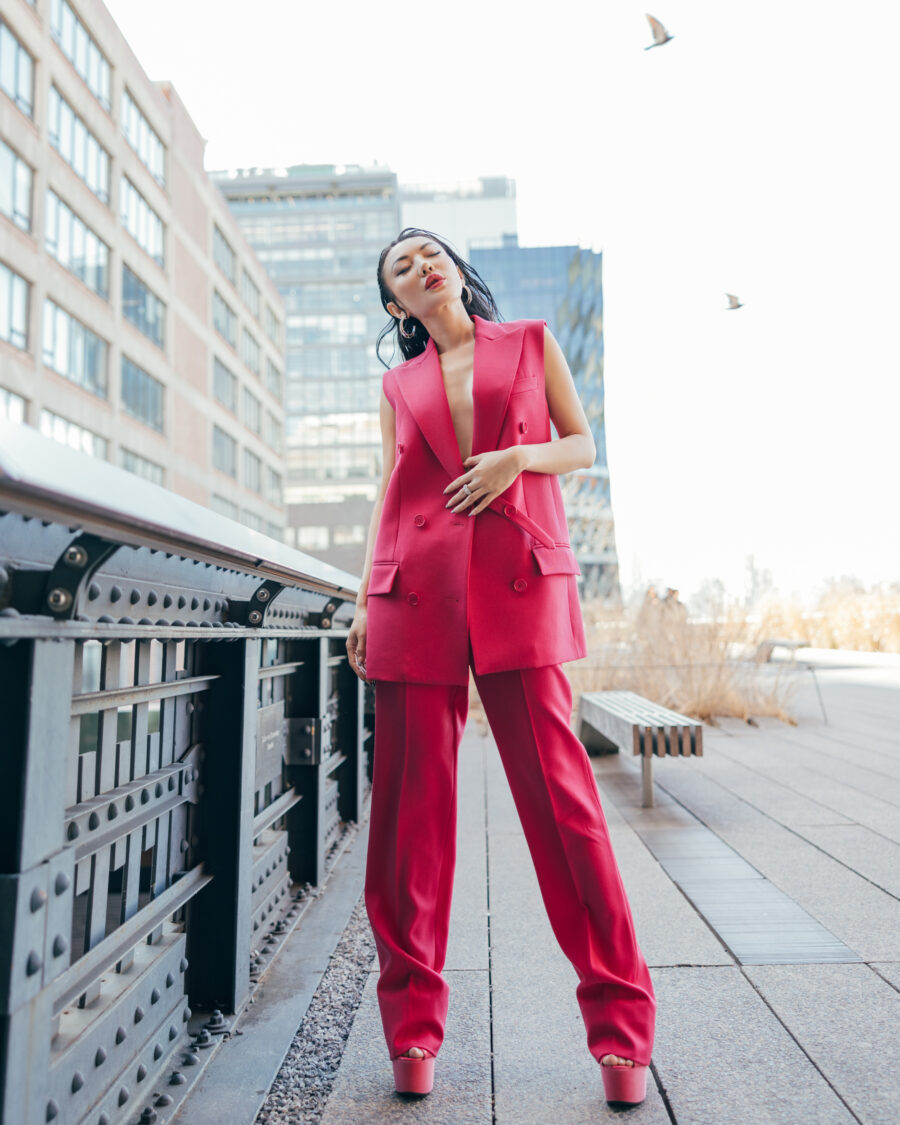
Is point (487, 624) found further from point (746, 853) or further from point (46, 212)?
point (46, 212)

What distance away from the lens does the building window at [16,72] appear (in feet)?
68.7

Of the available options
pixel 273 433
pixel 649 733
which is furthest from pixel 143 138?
pixel 649 733

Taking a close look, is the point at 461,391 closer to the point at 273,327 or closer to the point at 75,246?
the point at 75,246

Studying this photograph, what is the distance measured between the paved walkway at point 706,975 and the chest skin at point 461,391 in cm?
117

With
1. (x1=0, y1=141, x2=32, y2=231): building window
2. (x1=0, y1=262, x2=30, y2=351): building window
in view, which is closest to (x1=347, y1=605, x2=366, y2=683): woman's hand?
(x1=0, y1=262, x2=30, y2=351): building window

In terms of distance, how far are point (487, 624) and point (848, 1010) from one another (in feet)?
3.77

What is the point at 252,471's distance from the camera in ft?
144

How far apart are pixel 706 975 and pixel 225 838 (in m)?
1.17

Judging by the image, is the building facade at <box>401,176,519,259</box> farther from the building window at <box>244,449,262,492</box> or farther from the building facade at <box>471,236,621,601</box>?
the building window at <box>244,449,262,492</box>

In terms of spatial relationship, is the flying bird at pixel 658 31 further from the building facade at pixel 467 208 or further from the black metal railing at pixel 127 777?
the building facade at pixel 467 208

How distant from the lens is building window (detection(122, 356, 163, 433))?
92.8ft

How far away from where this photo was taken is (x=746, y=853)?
3195 mm

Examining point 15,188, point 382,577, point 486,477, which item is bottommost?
point 382,577

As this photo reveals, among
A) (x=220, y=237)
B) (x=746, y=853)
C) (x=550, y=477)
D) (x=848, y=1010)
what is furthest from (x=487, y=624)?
(x=220, y=237)
